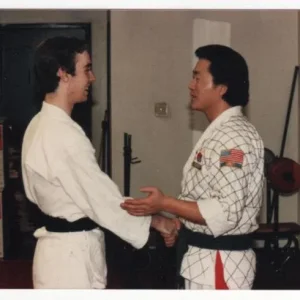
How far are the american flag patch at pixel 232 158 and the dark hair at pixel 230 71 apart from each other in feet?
0.43

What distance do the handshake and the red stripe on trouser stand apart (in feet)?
0.53

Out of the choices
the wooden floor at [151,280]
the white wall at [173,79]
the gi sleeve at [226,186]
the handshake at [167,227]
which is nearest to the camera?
the gi sleeve at [226,186]

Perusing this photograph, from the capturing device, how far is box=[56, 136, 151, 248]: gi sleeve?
3.85 feet

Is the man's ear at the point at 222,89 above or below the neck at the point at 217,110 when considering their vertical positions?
above

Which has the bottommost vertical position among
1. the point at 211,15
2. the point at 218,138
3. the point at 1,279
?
the point at 1,279

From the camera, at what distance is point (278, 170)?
2.43 metres

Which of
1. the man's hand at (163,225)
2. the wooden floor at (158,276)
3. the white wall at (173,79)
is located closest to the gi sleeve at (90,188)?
the man's hand at (163,225)

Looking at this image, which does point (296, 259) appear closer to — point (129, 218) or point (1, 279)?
point (1, 279)

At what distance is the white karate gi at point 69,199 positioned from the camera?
3.86ft

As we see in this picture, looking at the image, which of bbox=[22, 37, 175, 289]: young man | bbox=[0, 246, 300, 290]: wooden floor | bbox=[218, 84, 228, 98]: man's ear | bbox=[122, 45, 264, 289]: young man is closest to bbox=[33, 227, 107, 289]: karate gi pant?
bbox=[22, 37, 175, 289]: young man

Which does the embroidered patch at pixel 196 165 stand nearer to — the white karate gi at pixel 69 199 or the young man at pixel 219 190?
the young man at pixel 219 190

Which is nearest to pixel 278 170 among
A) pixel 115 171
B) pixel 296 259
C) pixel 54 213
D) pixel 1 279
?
pixel 296 259

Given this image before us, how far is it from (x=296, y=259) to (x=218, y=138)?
1.58m

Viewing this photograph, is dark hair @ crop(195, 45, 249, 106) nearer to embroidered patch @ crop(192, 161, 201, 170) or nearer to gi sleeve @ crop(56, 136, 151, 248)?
embroidered patch @ crop(192, 161, 201, 170)
